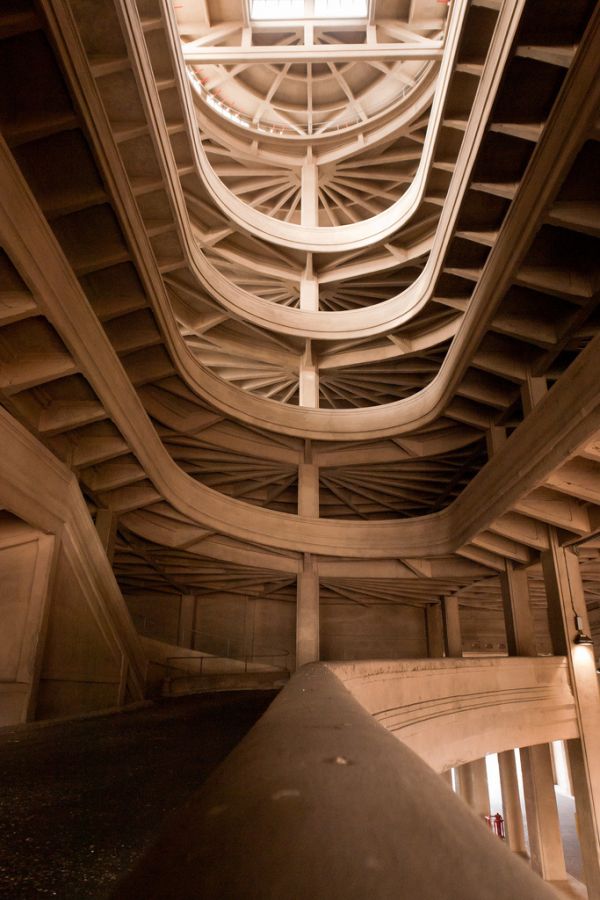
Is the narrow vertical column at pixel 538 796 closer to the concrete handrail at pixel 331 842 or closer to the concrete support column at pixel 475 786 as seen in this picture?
the concrete support column at pixel 475 786

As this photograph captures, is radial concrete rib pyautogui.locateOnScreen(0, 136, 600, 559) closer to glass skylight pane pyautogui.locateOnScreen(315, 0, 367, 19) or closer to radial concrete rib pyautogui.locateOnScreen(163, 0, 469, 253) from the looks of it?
radial concrete rib pyautogui.locateOnScreen(163, 0, 469, 253)

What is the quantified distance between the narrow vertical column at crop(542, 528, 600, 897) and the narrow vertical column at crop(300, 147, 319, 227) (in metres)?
16.2

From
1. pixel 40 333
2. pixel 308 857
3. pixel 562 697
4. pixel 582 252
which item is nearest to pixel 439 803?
pixel 308 857

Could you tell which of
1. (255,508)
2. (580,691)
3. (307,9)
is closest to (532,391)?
(580,691)

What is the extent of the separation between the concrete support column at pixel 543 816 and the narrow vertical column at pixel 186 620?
1265 cm

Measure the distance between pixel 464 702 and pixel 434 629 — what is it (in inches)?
597

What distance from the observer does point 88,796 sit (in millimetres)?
3057

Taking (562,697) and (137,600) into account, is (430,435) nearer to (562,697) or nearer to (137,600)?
(562,697)

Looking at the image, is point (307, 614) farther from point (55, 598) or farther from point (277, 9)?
point (277, 9)

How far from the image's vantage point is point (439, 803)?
1.10m

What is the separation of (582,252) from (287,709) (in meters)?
9.51

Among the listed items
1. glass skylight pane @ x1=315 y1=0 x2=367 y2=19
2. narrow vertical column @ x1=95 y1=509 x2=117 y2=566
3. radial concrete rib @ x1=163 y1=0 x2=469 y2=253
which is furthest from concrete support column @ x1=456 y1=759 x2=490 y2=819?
glass skylight pane @ x1=315 y1=0 x2=367 y2=19

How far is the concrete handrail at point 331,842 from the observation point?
79 centimetres

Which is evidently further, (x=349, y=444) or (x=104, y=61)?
(x=349, y=444)
